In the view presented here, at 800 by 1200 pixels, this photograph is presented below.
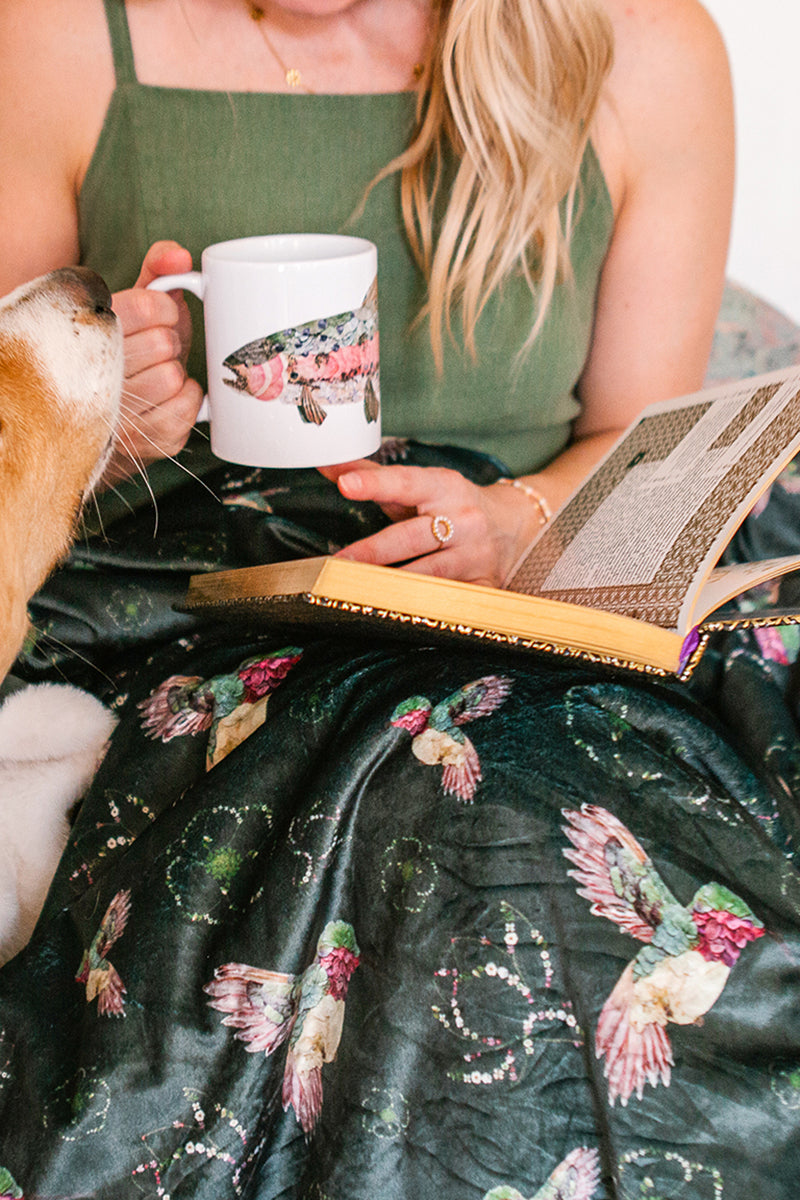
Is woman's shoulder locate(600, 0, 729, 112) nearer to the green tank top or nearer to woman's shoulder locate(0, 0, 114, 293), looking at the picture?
the green tank top

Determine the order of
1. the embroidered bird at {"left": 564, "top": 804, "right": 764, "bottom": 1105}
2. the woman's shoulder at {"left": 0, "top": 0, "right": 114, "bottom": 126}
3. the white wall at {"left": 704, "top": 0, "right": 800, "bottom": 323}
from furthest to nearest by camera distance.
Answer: the white wall at {"left": 704, "top": 0, "right": 800, "bottom": 323} → the woman's shoulder at {"left": 0, "top": 0, "right": 114, "bottom": 126} → the embroidered bird at {"left": 564, "top": 804, "right": 764, "bottom": 1105}

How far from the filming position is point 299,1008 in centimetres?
60

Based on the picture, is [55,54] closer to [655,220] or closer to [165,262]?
[165,262]

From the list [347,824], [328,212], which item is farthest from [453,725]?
[328,212]

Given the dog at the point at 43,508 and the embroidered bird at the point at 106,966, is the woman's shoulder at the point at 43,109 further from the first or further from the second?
the embroidered bird at the point at 106,966

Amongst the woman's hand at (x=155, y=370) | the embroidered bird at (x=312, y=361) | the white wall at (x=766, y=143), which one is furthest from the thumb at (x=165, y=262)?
the white wall at (x=766, y=143)

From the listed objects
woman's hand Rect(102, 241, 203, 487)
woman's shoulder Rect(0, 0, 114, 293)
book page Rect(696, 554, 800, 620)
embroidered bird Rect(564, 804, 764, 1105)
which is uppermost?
woman's shoulder Rect(0, 0, 114, 293)

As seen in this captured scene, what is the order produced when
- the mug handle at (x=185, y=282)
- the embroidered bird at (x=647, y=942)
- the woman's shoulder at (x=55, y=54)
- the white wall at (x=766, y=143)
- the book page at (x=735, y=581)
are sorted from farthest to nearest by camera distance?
the white wall at (x=766, y=143), the woman's shoulder at (x=55, y=54), the mug handle at (x=185, y=282), the book page at (x=735, y=581), the embroidered bird at (x=647, y=942)

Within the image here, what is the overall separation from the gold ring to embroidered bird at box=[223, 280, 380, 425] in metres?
0.13

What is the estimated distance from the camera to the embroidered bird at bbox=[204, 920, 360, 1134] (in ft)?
1.96

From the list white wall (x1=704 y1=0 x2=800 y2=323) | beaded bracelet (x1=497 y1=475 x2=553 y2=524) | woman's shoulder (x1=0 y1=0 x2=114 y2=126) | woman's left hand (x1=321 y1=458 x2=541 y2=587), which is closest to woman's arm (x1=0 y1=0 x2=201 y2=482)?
woman's shoulder (x1=0 y1=0 x2=114 y2=126)

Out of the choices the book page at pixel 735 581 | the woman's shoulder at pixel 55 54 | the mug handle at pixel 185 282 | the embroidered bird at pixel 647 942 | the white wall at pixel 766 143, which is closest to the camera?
the embroidered bird at pixel 647 942

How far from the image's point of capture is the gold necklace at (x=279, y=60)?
1.05 meters

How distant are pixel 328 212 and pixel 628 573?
54cm
